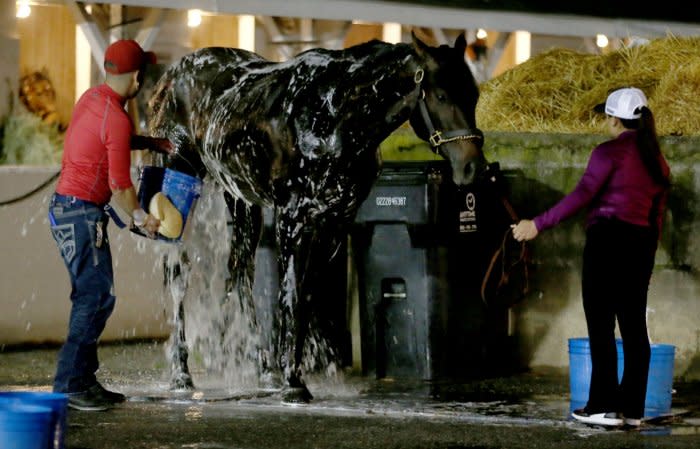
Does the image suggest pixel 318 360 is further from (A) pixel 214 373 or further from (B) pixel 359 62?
(B) pixel 359 62

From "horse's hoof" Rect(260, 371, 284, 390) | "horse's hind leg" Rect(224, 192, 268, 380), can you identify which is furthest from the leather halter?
"horse's hoof" Rect(260, 371, 284, 390)

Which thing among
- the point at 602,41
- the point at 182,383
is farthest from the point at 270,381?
the point at 602,41

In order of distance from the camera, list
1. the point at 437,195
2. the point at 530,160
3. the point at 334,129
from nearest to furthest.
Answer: the point at 334,129 < the point at 437,195 < the point at 530,160

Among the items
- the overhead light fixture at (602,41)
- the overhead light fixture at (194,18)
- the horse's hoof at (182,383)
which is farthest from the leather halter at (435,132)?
the overhead light fixture at (602,41)

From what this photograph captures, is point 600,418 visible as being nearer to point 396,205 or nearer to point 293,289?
point 293,289

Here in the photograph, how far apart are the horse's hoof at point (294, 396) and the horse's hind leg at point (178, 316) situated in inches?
39.3

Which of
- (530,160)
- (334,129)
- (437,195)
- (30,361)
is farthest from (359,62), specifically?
(30,361)

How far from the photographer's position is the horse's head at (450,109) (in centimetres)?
934

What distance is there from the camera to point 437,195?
10.7 metres

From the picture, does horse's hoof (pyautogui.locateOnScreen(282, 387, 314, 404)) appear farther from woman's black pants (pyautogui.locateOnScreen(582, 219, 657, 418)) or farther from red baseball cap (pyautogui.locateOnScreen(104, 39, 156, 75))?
red baseball cap (pyautogui.locateOnScreen(104, 39, 156, 75))

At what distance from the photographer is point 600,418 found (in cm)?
879

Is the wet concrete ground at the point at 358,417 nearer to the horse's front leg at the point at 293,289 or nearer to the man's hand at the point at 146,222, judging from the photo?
the horse's front leg at the point at 293,289

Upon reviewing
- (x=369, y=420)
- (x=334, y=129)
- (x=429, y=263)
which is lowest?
(x=369, y=420)

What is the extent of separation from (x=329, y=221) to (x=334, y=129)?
0.56 metres
